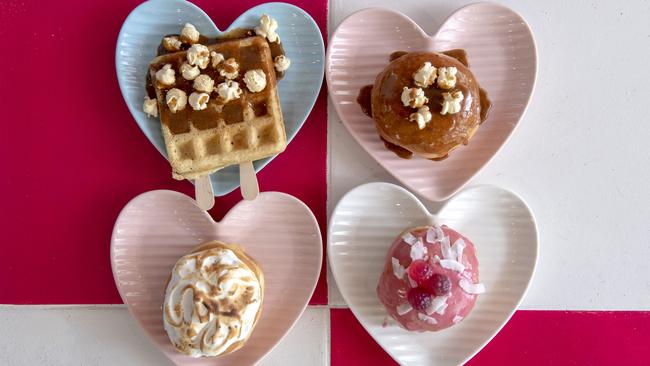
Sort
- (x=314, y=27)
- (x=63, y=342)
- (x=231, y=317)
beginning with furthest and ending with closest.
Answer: (x=63, y=342) < (x=314, y=27) < (x=231, y=317)

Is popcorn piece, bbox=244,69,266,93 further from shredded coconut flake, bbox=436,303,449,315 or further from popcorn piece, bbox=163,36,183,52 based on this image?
shredded coconut flake, bbox=436,303,449,315

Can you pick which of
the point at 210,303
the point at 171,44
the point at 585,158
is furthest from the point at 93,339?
the point at 585,158

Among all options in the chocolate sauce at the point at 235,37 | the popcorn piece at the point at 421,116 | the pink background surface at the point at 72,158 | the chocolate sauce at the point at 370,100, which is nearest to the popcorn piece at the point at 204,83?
the chocolate sauce at the point at 235,37

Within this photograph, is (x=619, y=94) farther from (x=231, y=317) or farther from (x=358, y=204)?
(x=231, y=317)

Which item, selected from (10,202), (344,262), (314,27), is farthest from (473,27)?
(10,202)

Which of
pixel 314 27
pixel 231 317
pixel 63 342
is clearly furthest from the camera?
pixel 63 342

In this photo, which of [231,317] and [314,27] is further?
[314,27]
